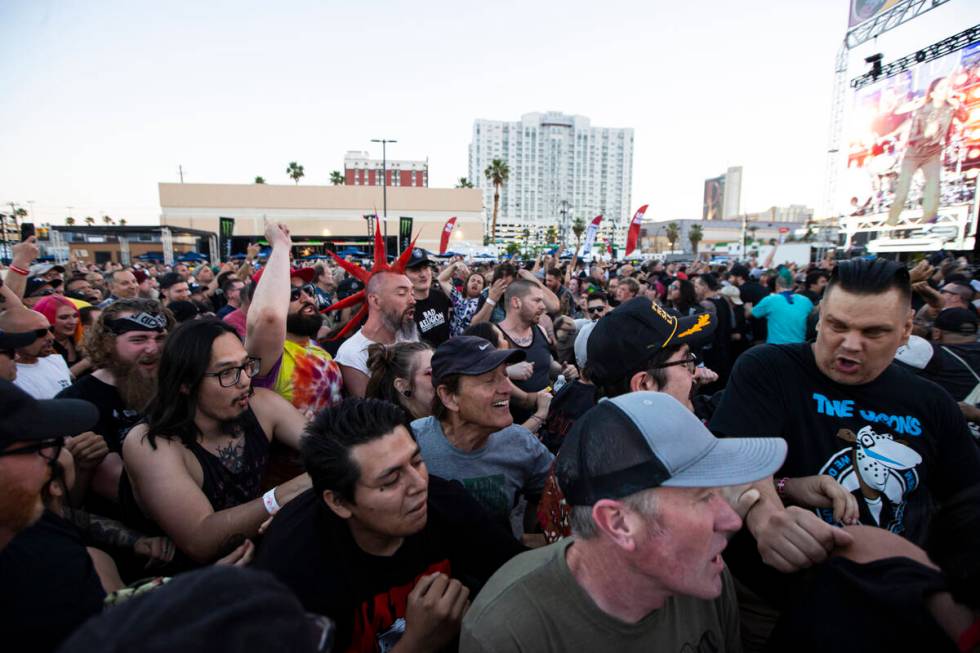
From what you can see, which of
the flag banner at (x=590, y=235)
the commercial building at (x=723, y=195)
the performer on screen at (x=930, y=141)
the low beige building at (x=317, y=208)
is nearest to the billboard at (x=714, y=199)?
the commercial building at (x=723, y=195)

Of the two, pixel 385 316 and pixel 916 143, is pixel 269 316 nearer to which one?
pixel 385 316

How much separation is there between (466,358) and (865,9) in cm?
4008

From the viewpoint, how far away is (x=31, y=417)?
1467 millimetres

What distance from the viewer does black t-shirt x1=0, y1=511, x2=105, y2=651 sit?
4.24 feet

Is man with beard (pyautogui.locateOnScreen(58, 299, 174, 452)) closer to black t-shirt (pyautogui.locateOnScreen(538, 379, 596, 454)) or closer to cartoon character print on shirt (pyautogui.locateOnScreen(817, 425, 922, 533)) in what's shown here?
black t-shirt (pyautogui.locateOnScreen(538, 379, 596, 454))

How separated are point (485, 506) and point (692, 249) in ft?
359

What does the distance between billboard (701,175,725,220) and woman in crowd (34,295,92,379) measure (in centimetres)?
18775

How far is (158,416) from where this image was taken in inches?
91.7

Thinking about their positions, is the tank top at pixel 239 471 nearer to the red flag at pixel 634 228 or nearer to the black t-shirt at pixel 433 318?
the black t-shirt at pixel 433 318

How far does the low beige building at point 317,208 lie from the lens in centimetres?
6400

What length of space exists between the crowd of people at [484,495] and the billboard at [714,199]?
188 meters

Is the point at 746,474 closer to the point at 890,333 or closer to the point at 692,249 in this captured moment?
the point at 890,333

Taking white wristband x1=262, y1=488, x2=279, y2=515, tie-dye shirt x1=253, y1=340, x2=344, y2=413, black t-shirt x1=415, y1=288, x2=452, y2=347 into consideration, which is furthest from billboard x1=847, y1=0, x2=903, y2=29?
white wristband x1=262, y1=488, x2=279, y2=515

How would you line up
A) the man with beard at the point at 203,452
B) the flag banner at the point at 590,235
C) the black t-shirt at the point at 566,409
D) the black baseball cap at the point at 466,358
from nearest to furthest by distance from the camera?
the man with beard at the point at 203,452 < the black baseball cap at the point at 466,358 < the black t-shirt at the point at 566,409 < the flag banner at the point at 590,235
